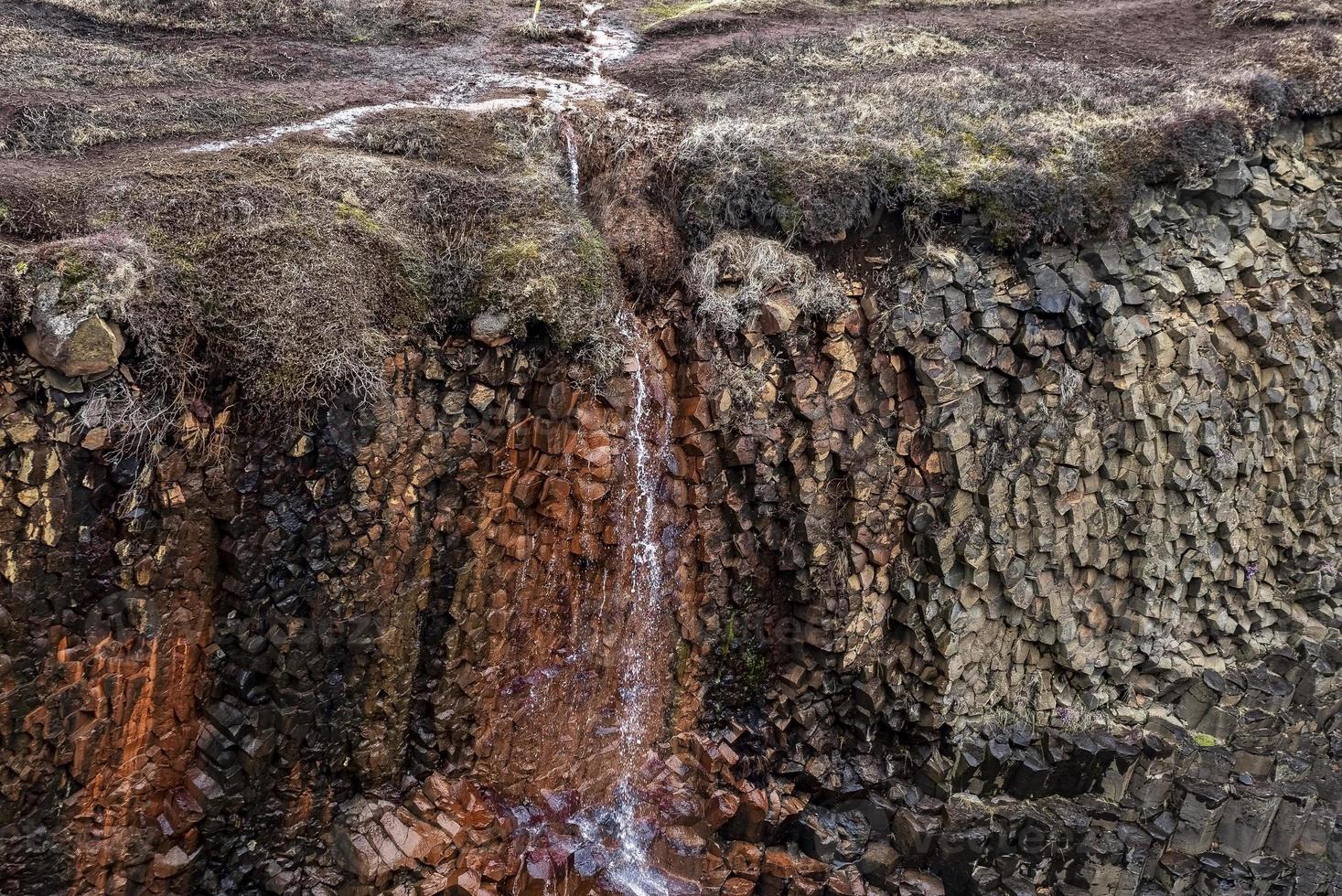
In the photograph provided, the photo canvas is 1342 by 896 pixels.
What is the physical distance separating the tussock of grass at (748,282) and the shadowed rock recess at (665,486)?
0.06 meters

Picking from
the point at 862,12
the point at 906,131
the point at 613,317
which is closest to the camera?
the point at 613,317

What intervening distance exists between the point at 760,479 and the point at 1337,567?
9320mm

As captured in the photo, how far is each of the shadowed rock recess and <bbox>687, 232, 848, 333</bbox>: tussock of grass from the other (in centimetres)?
6

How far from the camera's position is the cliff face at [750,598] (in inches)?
347

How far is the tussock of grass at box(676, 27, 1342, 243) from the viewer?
39.6 feet

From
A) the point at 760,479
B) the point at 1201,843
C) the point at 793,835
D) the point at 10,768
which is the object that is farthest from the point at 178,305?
the point at 1201,843

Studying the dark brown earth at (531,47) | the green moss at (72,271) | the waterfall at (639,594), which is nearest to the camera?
the green moss at (72,271)

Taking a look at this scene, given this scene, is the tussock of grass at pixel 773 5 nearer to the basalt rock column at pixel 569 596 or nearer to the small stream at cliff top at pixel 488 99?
the small stream at cliff top at pixel 488 99

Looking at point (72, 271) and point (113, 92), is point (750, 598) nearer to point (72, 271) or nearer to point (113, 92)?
point (72, 271)

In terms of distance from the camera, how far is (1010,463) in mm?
11719

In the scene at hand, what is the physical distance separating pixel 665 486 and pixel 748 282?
8.83 feet

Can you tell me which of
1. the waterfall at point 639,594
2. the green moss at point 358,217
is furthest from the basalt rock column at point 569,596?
the green moss at point 358,217

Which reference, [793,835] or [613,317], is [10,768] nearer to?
[613,317]

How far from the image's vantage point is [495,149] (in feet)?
41.8
